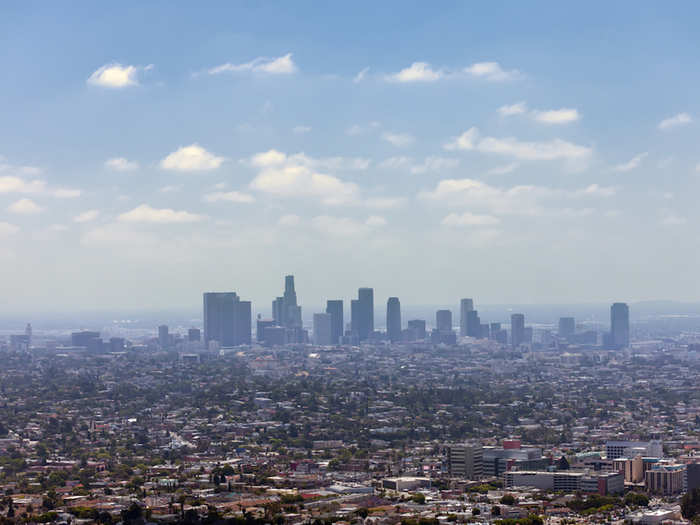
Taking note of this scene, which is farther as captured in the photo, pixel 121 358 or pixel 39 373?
pixel 121 358

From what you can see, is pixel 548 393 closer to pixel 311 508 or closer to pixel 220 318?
pixel 311 508

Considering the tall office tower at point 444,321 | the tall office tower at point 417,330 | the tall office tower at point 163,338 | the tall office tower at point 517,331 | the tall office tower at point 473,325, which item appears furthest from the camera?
the tall office tower at point 473,325

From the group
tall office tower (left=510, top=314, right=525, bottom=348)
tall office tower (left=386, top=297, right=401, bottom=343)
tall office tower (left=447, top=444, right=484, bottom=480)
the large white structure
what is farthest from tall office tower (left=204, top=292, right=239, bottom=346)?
tall office tower (left=447, top=444, right=484, bottom=480)

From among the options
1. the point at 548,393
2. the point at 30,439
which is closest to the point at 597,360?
the point at 548,393

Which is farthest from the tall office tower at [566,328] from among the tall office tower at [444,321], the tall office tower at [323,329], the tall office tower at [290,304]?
the tall office tower at [290,304]

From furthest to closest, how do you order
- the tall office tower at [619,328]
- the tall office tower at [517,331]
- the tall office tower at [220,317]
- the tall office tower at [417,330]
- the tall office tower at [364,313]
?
the tall office tower at [417,330]
the tall office tower at [364,313]
the tall office tower at [517,331]
the tall office tower at [220,317]
the tall office tower at [619,328]

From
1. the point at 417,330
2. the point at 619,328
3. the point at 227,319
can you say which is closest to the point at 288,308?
the point at 227,319

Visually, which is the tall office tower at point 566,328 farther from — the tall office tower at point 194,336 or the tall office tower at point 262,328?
the tall office tower at point 194,336
